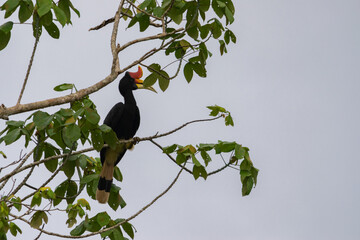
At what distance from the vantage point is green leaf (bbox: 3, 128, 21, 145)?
3.46 m

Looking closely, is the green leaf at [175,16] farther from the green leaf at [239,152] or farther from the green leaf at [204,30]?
the green leaf at [239,152]

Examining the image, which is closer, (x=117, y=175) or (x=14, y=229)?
(x=14, y=229)

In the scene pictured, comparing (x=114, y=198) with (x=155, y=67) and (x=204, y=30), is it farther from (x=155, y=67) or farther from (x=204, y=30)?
(x=204, y=30)

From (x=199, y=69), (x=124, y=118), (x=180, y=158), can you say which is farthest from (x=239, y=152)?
(x=124, y=118)

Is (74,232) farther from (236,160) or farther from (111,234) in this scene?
(236,160)

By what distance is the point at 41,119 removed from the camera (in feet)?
11.1

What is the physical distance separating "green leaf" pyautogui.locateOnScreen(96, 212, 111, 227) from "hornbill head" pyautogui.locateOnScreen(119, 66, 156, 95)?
8.13ft

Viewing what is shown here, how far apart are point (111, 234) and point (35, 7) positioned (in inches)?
57.2

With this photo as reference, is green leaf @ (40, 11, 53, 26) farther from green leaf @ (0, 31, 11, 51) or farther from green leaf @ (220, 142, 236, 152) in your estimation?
green leaf @ (220, 142, 236, 152)

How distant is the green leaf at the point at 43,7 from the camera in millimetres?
3225

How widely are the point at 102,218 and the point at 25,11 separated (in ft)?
4.71

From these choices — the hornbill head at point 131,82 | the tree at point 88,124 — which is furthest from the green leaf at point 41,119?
the hornbill head at point 131,82

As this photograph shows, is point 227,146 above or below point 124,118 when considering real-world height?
below

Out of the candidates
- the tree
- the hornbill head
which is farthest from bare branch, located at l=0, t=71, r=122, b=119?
the hornbill head
